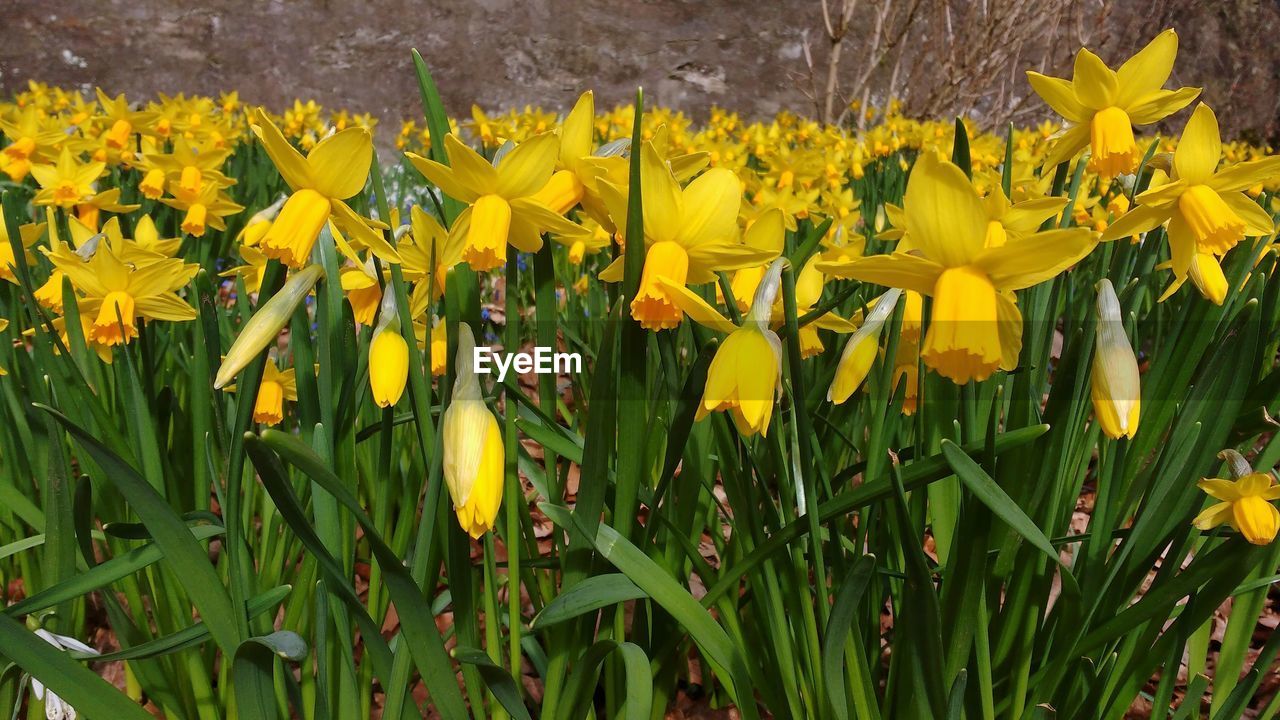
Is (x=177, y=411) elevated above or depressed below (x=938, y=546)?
above

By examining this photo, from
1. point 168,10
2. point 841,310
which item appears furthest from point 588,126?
point 168,10

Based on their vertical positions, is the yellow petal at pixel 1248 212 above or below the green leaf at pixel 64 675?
above

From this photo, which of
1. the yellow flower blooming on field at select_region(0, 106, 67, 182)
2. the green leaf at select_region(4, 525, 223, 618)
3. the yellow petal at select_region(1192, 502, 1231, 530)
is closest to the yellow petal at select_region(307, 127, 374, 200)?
the green leaf at select_region(4, 525, 223, 618)

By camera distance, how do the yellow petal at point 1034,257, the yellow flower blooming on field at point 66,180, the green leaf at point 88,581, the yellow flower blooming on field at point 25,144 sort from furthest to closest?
1. the yellow flower blooming on field at point 25,144
2. the yellow flower blooming on field at point 66,180
3. the green leaf at point 88,581
4. the yellow petal at point 1034,257

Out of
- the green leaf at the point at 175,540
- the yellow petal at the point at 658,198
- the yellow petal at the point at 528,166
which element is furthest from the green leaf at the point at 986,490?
the green leaf at the point at 175,540

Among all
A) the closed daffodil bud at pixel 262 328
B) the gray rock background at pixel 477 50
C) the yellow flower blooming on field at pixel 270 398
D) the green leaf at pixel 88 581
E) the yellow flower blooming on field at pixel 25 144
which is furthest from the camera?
the gray rock background at pixel 477 50

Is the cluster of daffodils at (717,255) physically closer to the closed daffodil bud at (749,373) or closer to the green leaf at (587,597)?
the closed daffodil bud at (749,373)

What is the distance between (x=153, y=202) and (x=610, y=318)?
2.69 m

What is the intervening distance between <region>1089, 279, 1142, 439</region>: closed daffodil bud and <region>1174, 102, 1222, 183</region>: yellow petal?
208 mm

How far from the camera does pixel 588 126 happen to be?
0.93m

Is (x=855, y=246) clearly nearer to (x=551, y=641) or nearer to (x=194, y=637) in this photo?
(x=551, y=641)

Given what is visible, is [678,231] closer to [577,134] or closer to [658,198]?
[658,198]

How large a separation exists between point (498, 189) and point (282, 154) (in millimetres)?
212

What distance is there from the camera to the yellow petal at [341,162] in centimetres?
88
